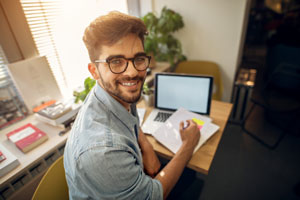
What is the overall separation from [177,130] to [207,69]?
139cm

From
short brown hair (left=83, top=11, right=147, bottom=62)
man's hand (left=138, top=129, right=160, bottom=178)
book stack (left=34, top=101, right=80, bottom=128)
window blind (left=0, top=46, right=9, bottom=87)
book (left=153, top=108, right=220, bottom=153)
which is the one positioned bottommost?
man's hand (left=138, top=129, right=160, bottom=178)

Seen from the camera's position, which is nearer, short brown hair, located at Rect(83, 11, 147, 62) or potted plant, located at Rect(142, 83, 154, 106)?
short brown hair, located at Rect(83, 11, 147, 62)

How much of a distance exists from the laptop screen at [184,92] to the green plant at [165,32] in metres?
0.84

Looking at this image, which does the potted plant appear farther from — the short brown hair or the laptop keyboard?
the short brown hair

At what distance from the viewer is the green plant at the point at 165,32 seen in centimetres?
205

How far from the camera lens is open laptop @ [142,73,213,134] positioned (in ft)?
4.20

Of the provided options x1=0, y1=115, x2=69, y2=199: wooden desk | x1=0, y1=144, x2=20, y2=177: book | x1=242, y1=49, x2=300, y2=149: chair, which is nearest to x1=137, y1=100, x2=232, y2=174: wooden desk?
x1=0, y1=115, x2=69, y2=199: wooden desk

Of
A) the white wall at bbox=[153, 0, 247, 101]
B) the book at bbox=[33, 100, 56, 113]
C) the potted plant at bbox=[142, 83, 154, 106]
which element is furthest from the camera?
the white wall at bbox=[153, 0, 247, 101]

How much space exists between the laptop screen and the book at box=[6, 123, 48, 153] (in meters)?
0.89

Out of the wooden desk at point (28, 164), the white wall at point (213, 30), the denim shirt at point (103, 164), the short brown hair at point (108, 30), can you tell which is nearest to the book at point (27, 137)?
the wooden desk at point (28, 164)

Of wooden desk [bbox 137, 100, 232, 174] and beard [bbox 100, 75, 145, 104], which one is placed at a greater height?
beard [bbox 100, 75, 145, 104]

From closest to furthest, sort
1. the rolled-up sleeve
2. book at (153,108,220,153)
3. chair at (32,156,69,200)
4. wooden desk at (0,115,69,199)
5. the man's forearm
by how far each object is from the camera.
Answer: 1. the rolled-up sleeve
2. chair at (32,156,69,200)
3. the man's forearm
4. wooden desk at (0,115,69,199)
5. book at (153,108,220,153)

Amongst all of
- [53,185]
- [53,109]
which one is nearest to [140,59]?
[53,185]

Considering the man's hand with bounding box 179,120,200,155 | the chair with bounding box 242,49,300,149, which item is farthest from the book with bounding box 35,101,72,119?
the chair with bounding box 242,49,300,149
